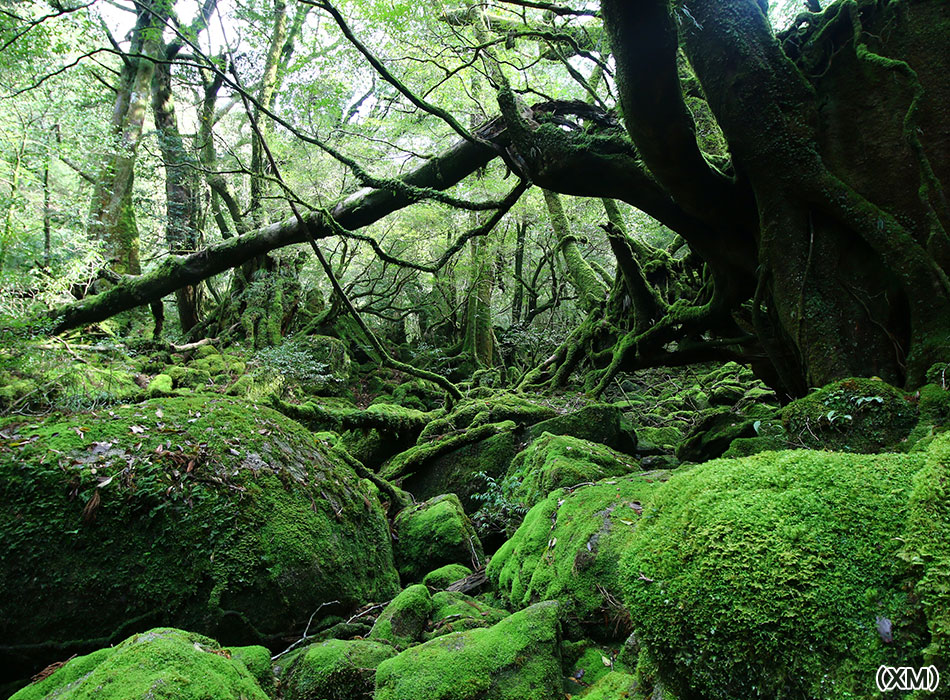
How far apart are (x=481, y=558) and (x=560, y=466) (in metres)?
1.08

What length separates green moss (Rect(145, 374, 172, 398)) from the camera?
773cm

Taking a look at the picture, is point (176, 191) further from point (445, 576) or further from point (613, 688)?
point (613, 688)

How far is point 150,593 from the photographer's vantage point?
298 centimetres

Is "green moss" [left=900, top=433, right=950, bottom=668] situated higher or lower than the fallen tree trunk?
lower

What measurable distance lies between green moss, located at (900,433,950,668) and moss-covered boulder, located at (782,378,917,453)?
1.77 metres

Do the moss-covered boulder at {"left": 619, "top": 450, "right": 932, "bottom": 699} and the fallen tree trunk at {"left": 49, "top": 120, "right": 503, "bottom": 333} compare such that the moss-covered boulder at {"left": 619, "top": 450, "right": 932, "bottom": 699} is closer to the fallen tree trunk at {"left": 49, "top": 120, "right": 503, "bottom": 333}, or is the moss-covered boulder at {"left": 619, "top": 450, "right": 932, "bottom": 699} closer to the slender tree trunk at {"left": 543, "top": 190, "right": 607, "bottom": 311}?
the fallen tree trunk at {"left": 49, "top": 120, "right": 503, "bottom": 333}

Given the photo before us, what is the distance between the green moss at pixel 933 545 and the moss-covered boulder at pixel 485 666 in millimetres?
1501

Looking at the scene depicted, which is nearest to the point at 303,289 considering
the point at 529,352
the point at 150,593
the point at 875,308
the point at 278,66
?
the point at 278,66

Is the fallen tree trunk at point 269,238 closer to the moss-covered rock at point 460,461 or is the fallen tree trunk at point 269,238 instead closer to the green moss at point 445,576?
Result: the moss-covered rock at point 460,461

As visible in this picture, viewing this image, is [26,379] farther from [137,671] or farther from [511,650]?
[511,650]

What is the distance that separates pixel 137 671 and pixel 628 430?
5392mm

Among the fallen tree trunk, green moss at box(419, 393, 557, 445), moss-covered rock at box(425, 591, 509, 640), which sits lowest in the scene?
moss-covered rock at box(425, 591, 509, 640)

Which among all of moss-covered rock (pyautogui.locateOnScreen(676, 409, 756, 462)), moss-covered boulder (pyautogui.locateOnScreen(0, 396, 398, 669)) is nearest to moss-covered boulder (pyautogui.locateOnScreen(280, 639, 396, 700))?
moss-covered boulder (pyautogui.locateOnScreen(0, 396, 398, 669))

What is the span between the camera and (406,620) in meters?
2.95
